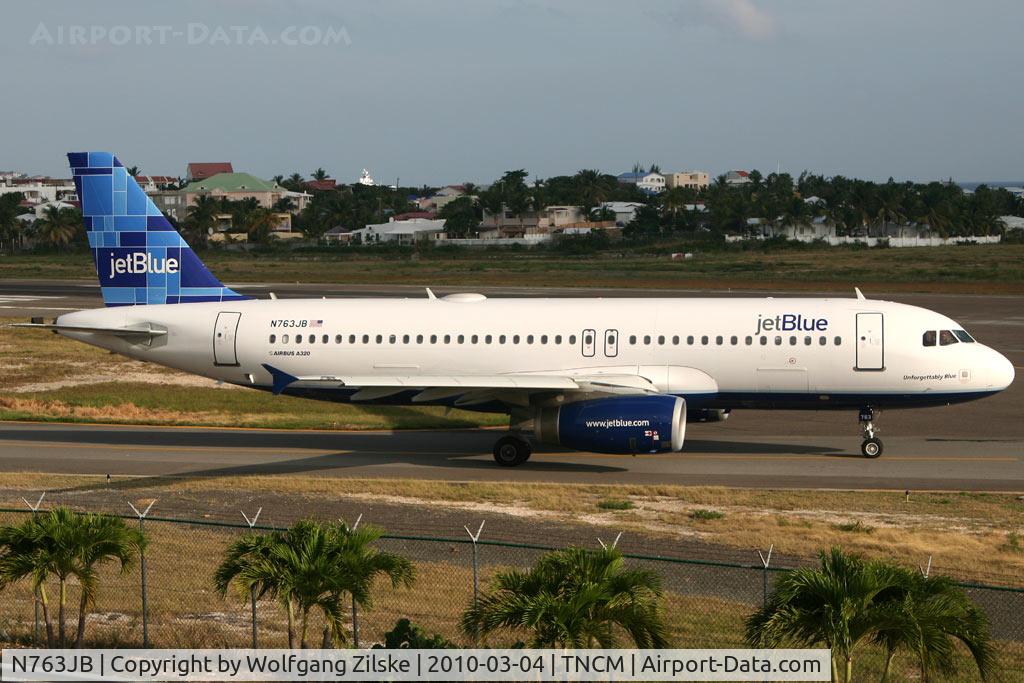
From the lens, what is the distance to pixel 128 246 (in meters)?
36.7

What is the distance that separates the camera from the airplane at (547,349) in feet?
103

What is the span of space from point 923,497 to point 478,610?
16.9 m

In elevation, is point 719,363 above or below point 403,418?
above

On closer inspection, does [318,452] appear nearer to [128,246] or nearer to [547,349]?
[547,349]

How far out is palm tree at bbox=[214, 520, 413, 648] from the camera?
15242 millimetres

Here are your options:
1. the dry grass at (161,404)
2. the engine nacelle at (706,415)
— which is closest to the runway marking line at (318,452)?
the engine nacelle at (706,415)

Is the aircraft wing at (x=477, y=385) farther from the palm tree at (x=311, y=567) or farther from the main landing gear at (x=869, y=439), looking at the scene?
the palm tree at (x=311, y=567)

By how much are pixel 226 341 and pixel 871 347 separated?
17.7 metres

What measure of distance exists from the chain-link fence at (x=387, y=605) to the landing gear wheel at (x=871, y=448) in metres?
12.7

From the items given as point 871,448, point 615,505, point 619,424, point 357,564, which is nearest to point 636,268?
point 871,448

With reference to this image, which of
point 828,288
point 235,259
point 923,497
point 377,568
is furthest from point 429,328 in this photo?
point 235,259

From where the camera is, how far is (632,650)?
14.0m

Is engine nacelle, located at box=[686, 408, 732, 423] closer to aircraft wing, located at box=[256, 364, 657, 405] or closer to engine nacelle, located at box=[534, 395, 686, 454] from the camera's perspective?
aircraft wing, located at box=[256, 364, 657, 405]

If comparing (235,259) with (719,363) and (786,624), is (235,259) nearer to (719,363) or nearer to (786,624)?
(719,363)
